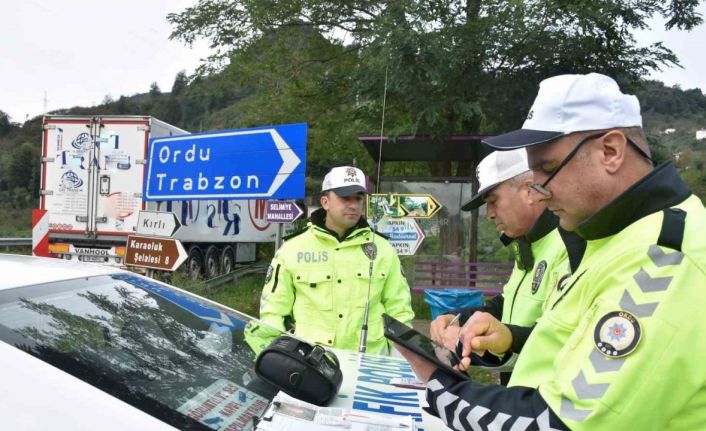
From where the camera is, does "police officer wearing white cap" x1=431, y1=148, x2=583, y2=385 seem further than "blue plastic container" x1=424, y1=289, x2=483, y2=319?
No

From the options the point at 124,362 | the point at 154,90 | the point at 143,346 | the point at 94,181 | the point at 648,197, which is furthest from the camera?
the point at 154,90

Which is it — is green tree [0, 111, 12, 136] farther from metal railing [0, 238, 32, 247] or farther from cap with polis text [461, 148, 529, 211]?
cap with polis text [461, 148, 529, 211]

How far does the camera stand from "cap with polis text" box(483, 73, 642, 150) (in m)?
1.23

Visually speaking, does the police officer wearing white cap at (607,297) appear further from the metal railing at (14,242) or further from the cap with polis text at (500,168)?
the metal railing at (14,242)

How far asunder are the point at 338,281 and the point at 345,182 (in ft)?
1.99

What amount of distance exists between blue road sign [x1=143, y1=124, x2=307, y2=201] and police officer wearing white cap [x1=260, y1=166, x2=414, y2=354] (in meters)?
1.93

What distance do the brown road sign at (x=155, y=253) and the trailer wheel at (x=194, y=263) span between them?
6.19 m

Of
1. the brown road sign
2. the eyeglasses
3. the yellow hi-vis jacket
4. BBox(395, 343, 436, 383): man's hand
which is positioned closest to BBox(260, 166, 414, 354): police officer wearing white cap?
the yellow hi-vis jacket

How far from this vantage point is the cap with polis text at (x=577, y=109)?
1.23m

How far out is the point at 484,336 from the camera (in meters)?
1.79

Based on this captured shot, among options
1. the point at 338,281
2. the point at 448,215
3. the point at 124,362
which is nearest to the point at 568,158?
the point at 124,362

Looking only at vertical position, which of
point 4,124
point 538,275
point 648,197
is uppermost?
point 4,124

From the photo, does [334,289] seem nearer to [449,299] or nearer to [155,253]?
[155,253]

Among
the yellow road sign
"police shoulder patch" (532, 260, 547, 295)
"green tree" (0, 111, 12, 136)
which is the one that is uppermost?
"green tree" (0, 111, 12, 136)
